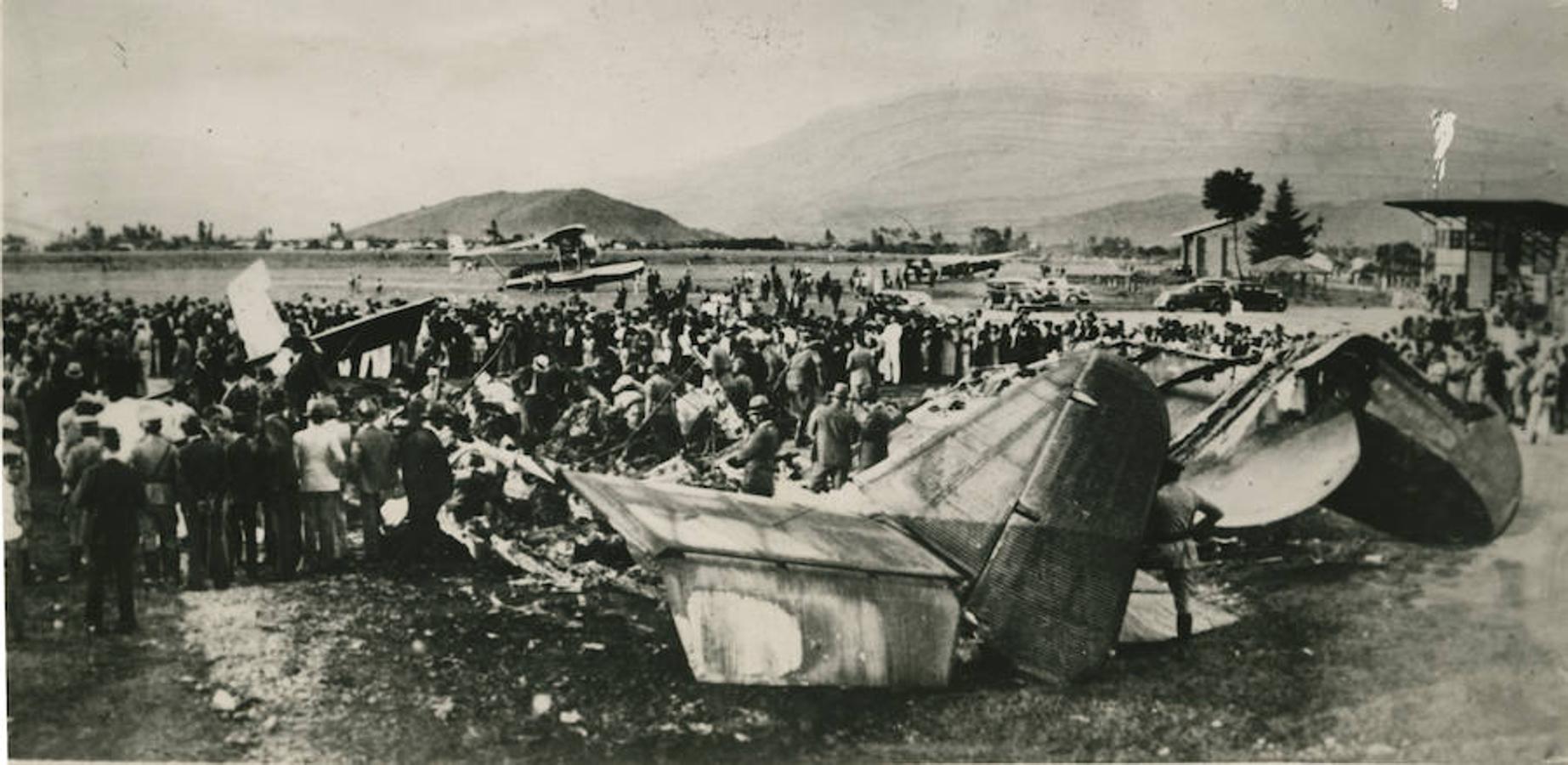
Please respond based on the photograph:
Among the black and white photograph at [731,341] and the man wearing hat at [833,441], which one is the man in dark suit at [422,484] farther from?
the man wearing hat at [833,441]

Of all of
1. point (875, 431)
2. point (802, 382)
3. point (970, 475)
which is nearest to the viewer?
point (970, 475)

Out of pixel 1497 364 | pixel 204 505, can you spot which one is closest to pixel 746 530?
pixel 204 505

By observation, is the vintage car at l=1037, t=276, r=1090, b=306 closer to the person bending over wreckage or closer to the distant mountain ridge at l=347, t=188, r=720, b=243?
the person bending over wreckage

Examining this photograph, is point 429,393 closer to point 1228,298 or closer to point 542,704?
point 542,704

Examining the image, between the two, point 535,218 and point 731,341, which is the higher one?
point 535,218

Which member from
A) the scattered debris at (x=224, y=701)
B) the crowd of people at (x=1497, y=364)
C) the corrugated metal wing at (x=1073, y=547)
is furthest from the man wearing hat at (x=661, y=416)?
the crowd of people at (x=1497, y=364)

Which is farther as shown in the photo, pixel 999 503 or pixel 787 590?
pixel 999 503

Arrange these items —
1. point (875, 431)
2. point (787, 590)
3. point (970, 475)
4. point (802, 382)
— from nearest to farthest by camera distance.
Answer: point (787, 590), point (970, 475), point (875, 431), point (802, 382)

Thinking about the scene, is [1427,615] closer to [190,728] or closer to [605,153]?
[605,153]

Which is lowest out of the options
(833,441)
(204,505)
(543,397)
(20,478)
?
(204,505)
